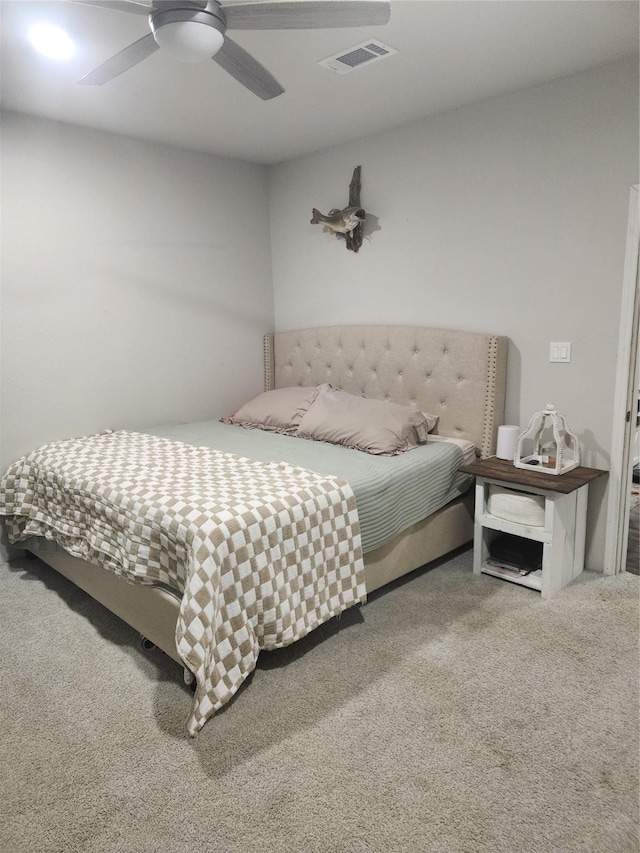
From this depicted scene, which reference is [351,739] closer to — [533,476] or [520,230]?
[533,476]

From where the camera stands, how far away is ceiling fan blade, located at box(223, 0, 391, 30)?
1.53 metres

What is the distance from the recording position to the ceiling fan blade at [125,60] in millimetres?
1755

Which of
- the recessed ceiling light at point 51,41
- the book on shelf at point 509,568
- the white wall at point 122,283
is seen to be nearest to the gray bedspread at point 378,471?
the book on shelf at point 509,568

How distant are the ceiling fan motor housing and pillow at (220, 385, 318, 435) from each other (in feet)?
7.08

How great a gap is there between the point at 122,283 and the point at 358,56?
1.86 meters

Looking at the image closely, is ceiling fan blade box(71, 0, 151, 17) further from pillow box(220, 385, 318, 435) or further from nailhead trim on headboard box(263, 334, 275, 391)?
nailhead trim on headboard box(263, 334, 275, 391)

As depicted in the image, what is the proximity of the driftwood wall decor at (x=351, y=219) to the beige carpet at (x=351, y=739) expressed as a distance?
7.37 ft

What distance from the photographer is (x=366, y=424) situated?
3.05m

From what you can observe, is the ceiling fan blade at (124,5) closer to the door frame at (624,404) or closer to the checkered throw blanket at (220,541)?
the checkered throw blanket at (220,541)

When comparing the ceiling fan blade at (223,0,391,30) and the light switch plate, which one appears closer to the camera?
the ceiling fan blade at (223,0,391,30)

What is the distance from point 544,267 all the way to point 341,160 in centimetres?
155

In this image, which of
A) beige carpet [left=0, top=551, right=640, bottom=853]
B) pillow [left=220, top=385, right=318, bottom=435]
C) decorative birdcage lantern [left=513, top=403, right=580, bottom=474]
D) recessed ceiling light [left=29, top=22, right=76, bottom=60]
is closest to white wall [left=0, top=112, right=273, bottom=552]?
pillow [left=220, top=385, right=318, bottom=435]

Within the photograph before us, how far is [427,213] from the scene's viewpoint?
3301 mm

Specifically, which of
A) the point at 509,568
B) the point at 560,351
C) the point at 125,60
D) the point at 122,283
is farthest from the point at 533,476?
the point at 122,283
